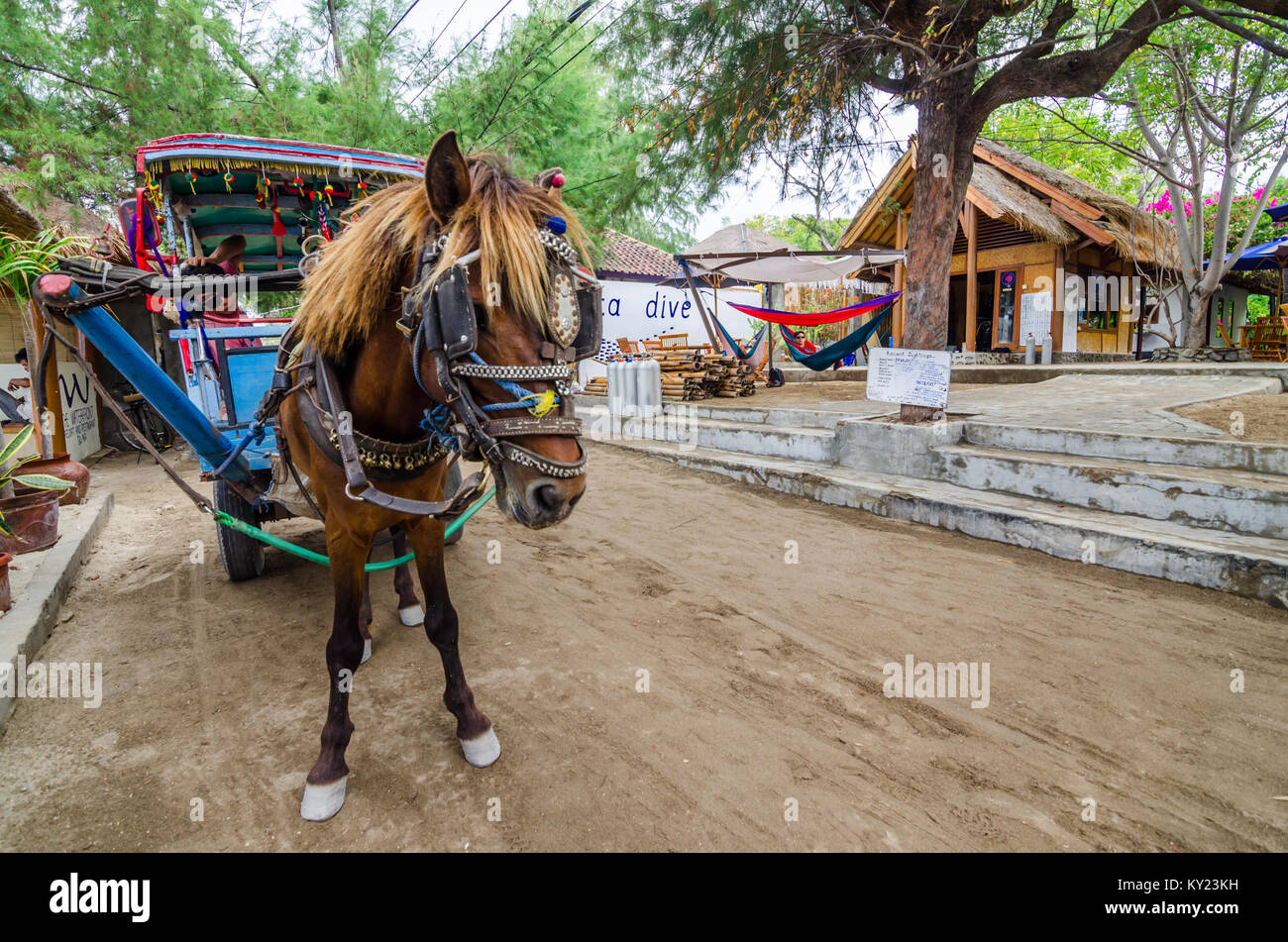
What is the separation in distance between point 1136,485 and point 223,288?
18.4 feet

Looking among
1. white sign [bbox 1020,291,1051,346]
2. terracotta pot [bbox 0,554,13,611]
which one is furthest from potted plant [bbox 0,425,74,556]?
white sign [bbox 1020,291,1051,346]

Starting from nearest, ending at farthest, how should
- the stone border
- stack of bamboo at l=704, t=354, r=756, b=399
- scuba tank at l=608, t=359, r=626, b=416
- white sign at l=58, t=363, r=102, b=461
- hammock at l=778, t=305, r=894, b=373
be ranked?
the stone border, white sign at l=58, t=363, r=102, b=461, hammock at l=778, t=305, r=894, b=373, scuba tank at l=608, t=359, r=626, b=416, stack of bamboo at l=704, t=354, r=756, b=399

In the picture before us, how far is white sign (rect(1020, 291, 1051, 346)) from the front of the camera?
1257cm

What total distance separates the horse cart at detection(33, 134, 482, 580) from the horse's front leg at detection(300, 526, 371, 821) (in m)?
0.56

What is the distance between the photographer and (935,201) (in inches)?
221

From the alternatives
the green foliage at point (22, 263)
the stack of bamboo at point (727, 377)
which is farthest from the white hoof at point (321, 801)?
the stack of bamboo at point (727, 377)

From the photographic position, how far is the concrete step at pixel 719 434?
6719mm

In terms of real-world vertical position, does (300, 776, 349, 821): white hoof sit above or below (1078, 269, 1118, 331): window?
below

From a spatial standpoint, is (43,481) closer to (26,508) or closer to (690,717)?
(26,508)

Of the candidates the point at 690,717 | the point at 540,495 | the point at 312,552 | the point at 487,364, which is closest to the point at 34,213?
the point at 312,552

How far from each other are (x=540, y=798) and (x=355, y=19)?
549 inches

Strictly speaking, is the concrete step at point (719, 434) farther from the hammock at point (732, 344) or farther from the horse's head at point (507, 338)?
the horse's head at point (507, 338)

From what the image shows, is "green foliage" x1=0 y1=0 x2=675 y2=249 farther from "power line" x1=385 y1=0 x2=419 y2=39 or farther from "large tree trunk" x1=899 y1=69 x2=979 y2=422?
"large tree trunk" x1=899 y1=69 x2=979 y2=422

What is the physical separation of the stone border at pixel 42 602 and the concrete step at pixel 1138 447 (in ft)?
22.2
